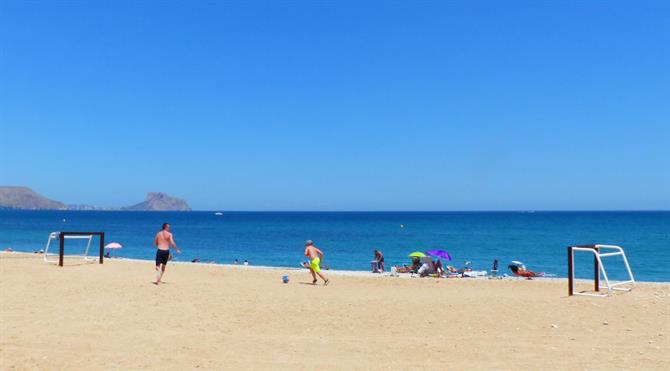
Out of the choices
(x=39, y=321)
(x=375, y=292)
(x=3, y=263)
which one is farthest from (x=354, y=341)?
(x=3, y=263)

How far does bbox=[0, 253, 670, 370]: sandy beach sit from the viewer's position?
23.1 feet

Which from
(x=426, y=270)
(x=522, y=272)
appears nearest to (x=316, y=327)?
(x=426, y=270)

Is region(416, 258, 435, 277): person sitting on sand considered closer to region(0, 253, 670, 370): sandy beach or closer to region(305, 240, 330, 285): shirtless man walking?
region(0, 253, 670, 370): sandy beach

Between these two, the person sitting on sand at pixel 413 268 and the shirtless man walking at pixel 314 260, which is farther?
the person sitting on sand at pixel 413 268

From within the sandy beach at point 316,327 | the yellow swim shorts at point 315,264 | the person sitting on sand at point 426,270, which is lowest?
the person sitting on sand at point 426,270

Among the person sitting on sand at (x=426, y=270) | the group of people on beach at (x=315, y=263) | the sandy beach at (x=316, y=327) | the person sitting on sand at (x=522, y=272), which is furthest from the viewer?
the person sitting on sand at (x=522, y=272)

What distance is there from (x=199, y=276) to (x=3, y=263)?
7.28 metres

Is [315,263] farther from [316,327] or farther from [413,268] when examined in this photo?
[413,268]

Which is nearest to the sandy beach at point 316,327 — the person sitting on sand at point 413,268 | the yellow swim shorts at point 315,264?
the yellow swim shorts at point 315,264

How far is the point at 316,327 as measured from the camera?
30.5 ft

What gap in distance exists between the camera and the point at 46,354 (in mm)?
7055

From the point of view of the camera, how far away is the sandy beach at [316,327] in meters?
7.04

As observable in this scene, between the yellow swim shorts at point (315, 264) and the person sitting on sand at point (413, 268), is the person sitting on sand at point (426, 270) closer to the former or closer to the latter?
the person sitting on sand at point (413, 268)

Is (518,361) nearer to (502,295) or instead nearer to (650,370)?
(650,370)
